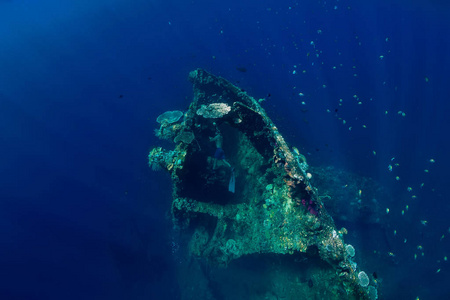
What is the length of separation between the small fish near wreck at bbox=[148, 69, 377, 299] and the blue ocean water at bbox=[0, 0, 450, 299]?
569 centimetres

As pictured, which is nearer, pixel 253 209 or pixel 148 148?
pixel 253 209

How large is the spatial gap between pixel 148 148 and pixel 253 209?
16.5 m

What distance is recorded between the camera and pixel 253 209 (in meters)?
7.60

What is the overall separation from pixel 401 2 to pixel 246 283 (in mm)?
60794

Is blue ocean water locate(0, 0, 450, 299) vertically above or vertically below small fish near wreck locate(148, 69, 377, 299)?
above

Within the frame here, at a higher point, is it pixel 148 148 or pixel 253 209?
pixel 148 148

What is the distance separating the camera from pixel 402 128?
24891 millimetres

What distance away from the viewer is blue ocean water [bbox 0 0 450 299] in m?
16.5

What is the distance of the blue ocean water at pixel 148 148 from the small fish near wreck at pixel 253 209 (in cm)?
569

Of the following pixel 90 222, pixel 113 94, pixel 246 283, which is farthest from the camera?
pixel 113 94

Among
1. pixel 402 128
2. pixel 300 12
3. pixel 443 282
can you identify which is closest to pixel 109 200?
pixel 443 282

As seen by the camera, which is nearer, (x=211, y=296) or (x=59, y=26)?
(x=211, y=296)

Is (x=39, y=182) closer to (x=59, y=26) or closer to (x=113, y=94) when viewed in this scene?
(x=113, y=94)

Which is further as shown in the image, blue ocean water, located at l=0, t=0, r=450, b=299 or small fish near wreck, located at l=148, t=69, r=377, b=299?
blue ocean water, located at l=0, t=0, r=450, b=299
